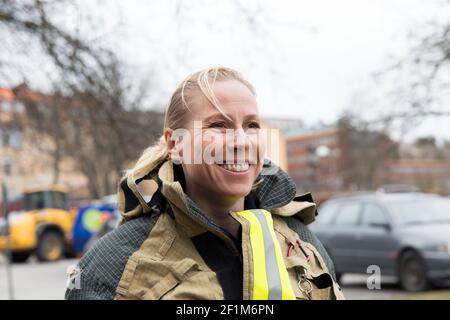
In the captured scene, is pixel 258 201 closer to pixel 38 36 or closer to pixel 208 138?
pixel 208 138

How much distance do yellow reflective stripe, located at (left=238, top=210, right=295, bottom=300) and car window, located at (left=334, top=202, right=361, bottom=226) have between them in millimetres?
10490

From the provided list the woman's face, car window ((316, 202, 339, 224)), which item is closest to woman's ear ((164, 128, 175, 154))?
the woman's face

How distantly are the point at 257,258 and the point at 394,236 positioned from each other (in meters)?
9.41

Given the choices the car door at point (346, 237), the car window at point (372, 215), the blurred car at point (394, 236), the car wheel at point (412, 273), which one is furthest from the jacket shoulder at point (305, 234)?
the car door at point (346, 237)

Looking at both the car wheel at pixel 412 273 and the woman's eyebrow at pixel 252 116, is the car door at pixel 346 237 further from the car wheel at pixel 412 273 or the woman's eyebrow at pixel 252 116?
the woman's eyebrow at pixel 252 116

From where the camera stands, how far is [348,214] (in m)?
12.3

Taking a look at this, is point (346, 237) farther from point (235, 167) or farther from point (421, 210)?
point (235, 167)

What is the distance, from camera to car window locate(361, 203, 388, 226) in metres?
11.4

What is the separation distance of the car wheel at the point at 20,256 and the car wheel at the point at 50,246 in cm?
72

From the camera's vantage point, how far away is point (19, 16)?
808 cm

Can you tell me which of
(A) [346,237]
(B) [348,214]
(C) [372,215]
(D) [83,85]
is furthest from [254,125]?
(B) [348,214]

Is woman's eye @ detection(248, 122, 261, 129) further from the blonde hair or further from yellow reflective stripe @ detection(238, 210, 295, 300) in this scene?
yellow reflective stripe @ detection(238, 210, 295, 300)

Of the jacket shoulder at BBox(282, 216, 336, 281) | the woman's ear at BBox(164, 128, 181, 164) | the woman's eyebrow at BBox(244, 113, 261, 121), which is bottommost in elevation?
the jacket shoulder at BBox(282, 216, 336, 281)
